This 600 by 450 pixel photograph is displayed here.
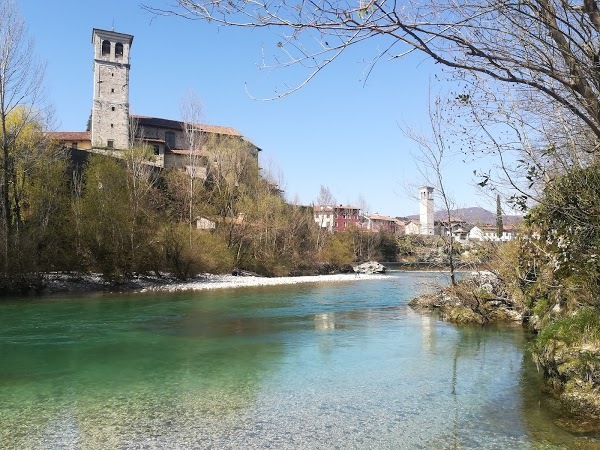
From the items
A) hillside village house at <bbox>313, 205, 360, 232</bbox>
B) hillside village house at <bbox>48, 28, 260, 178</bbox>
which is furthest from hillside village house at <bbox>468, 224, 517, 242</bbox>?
hillside village house at <bbox>48, 28, 260, 178</bbox>

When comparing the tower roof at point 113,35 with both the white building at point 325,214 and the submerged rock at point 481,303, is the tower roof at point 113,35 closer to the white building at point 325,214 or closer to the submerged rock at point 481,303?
the white building at point 325,214

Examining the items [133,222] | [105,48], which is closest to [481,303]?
[133,222]

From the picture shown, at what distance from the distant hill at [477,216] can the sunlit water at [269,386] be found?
8.56 ft

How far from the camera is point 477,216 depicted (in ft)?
43.9

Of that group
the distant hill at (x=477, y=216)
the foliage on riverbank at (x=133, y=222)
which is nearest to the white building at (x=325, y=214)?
the foliage on riverbank at (x=133, y=222)

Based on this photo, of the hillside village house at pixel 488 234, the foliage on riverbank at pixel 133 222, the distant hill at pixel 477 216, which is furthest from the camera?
the foliage on riverbank at pixel 133 222

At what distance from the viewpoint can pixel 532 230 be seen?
1045 cm

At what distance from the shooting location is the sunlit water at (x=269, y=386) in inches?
196

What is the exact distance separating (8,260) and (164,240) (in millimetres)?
8848

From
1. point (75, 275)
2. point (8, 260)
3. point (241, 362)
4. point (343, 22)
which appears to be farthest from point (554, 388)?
point (75, 275)

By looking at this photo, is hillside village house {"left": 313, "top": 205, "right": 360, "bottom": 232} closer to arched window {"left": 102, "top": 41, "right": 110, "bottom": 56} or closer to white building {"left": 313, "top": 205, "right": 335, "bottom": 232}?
white building {"left": 313, "top": 205, "right": 335, "bottom": 232}

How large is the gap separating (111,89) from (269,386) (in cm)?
5383

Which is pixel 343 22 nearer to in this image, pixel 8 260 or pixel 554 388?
pixel 554 388

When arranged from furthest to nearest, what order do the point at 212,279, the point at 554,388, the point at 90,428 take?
1. the point at 212,279
2. the point at 554,388
3. the point at 90,428
